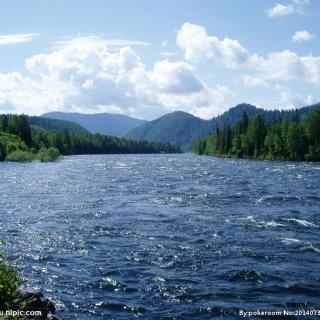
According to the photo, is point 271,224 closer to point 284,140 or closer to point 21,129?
point 284,140

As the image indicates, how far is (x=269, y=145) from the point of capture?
541ft

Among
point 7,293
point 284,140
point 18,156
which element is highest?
point 284,140

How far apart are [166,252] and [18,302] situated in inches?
563

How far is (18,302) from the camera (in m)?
16.7

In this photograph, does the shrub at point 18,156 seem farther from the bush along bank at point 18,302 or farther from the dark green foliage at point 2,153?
the bush along bank at point 18,302

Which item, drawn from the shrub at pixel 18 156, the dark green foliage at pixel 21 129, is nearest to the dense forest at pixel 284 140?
the shrub at pixel 18 156

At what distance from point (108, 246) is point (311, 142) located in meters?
131

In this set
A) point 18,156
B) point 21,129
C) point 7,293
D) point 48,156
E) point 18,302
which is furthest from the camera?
point 21,129

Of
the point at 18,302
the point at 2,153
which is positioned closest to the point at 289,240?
the point at 18,302

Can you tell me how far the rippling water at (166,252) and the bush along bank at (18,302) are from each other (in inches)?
101

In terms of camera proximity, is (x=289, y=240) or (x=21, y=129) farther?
(x=21, y=129)

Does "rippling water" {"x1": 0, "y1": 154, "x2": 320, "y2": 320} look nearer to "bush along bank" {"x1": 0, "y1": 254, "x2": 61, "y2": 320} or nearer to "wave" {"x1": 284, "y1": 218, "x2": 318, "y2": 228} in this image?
"wave" {"x1": 284, "y1": 218, "x2": 318, "y2": 228}

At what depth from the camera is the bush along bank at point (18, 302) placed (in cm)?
1475

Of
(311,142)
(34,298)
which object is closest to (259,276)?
(34,298)
